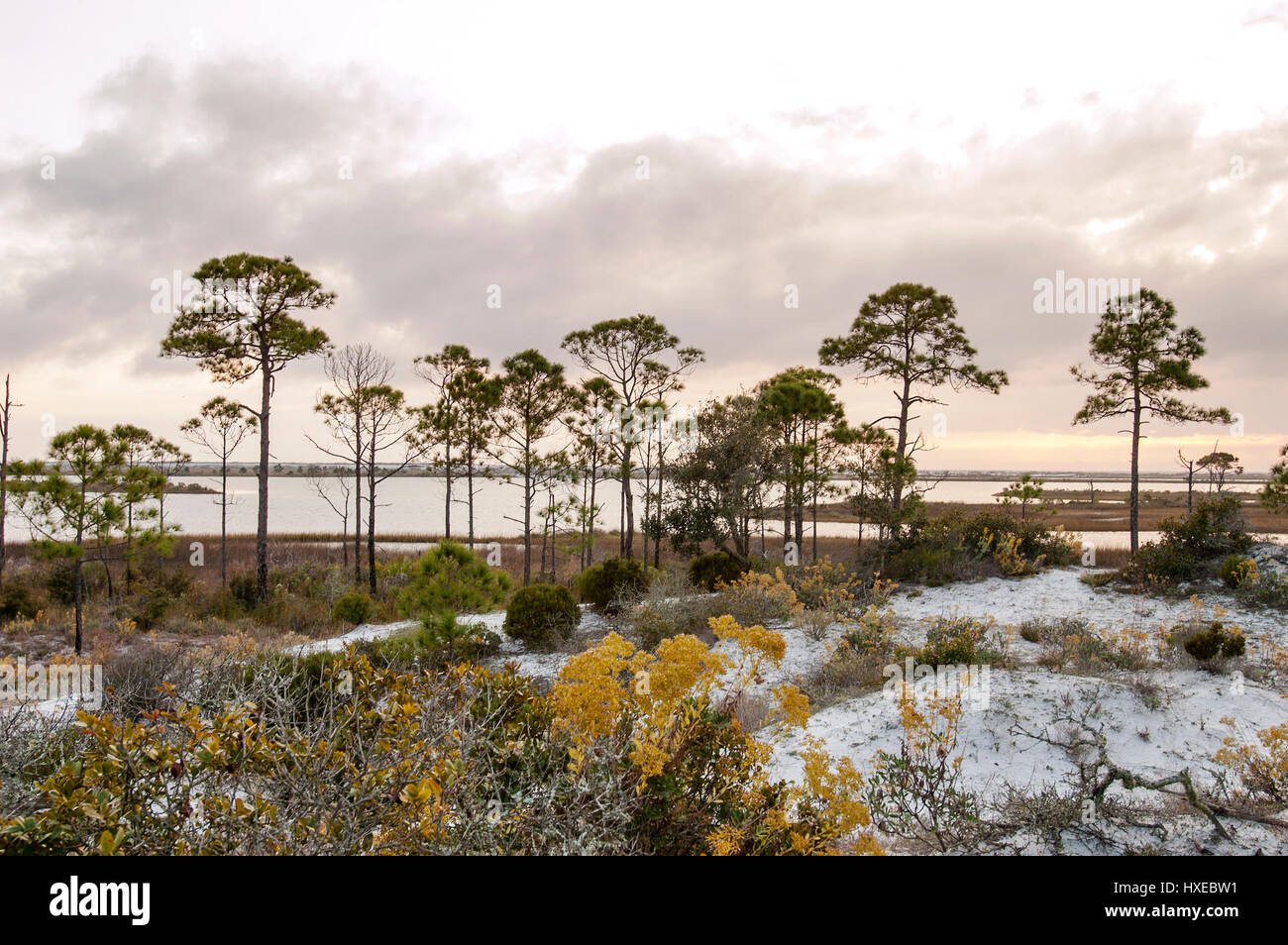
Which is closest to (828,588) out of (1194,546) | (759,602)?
(759,602)

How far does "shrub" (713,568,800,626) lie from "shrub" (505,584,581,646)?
8.61 feet

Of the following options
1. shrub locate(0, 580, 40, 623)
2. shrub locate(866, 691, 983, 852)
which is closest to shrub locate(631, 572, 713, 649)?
shrub locate(866, 691, 983, 852)

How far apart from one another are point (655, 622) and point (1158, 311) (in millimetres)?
18796

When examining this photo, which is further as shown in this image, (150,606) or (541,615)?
(150,606)

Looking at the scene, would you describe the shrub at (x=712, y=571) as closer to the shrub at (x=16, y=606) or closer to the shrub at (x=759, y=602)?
the shrub at (x=759, y=602)

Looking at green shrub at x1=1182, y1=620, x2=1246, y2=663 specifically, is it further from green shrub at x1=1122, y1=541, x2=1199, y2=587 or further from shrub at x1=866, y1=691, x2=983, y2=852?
green shrub at x1=1122, y1=541, x2=1199, y2=587

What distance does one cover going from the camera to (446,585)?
9.83 metres

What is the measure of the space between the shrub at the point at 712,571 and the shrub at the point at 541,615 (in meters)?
3.84

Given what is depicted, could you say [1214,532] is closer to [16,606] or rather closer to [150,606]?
[150,606]

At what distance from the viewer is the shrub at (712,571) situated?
1470cm

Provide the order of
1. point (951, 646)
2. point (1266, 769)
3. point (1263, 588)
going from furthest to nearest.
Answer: point (1263, 588)
point (951, 646)
point (1266, 769)

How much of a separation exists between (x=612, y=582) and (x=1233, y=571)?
1144 cm

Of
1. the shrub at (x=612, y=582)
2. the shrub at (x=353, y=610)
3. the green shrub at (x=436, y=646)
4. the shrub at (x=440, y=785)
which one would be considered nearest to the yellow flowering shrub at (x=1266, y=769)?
the shrub at (x=440, y=785)
